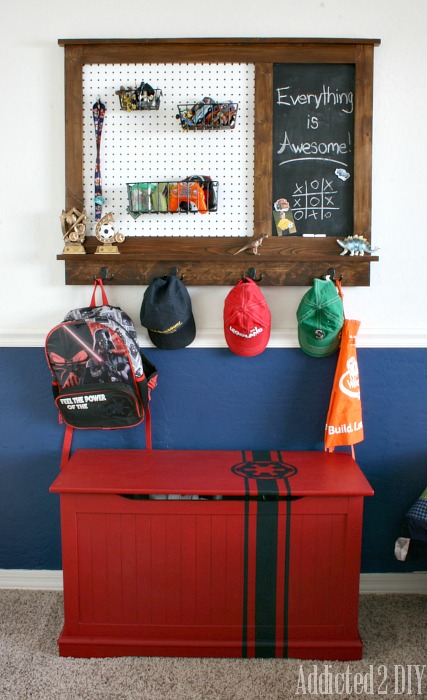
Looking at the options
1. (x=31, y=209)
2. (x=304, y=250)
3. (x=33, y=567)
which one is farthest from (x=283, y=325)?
(x=33, y=567)

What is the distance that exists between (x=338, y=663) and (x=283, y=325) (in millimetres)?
1174

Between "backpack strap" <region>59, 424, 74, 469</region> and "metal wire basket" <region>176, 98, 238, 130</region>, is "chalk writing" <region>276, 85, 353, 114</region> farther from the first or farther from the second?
"backpack strap" <region>59, 424, 74, 469</region>

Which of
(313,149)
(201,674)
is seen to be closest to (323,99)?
(313,149)

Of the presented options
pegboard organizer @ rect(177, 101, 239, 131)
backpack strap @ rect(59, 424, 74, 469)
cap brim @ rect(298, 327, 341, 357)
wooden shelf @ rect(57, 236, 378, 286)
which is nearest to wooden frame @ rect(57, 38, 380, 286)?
wooden shelf @ rect(57, 236, 378, 286)

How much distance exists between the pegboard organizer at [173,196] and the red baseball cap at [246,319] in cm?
33

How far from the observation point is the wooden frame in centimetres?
226

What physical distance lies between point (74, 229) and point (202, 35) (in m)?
0.84

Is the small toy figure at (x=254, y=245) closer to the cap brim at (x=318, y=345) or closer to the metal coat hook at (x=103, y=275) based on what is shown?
the cap brim at (x=318, y=345)

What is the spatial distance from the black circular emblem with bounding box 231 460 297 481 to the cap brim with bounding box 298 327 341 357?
1.38 ft

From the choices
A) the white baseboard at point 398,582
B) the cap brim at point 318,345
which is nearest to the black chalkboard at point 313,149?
the cap brim at point 318,345

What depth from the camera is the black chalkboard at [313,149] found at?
2.29m

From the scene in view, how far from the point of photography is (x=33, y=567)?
A: 2.49m

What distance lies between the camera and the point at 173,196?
2271 millimetres

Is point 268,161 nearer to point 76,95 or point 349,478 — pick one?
point 76,95
